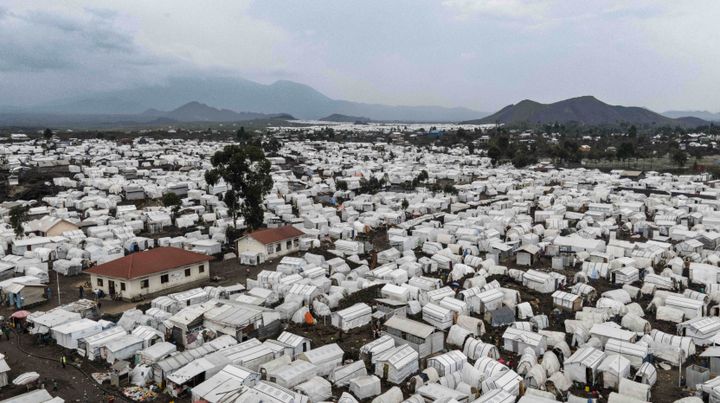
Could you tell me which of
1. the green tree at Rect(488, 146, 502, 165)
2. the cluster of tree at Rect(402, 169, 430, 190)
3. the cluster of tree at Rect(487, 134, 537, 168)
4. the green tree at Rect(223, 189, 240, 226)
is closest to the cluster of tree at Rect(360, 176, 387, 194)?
the cluster of tree at Rect(402, 169, 430, 190)

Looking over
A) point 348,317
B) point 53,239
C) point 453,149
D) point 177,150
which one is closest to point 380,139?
point 453,149

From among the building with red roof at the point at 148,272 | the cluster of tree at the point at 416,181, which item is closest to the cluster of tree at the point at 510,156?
the cluster of tree at the point at 416,181

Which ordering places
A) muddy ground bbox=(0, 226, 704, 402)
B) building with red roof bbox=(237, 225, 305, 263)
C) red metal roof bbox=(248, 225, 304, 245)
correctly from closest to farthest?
muddy ground bbox=(0, 226, 704, 402) < building with red roof bbox=(237, 225, 305, 263) < red metal roof bbox=(248, 225, 304, 245)

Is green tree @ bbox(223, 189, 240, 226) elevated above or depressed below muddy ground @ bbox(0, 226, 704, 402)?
above

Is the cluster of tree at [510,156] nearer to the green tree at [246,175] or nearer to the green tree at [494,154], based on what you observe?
the green tree at [494,154]

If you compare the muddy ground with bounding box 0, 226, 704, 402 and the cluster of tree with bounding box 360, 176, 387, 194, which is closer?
the muddy ground with bounding box 0, 226, 704, 402

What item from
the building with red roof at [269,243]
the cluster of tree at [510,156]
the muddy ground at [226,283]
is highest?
the cluster of tree at [510,156]

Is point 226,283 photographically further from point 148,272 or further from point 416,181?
point 416,181

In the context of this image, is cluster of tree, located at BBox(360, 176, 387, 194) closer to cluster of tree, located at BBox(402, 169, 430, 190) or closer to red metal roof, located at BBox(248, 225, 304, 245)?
cluster of tree, located at BBox(402, 169, 430, 190)
